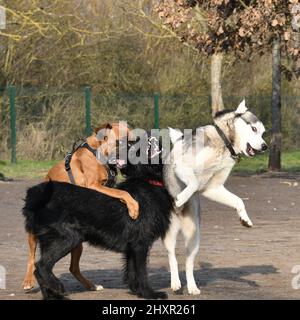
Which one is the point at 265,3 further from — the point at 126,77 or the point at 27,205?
the point at 126,77

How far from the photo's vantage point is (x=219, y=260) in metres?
11.4

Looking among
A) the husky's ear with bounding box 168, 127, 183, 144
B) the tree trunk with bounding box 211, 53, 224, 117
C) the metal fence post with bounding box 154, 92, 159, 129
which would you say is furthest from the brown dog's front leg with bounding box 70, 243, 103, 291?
the metal fence post with bounding box 154, 92, 159, 129

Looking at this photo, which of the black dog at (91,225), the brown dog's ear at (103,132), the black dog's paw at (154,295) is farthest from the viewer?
the brown dog's ear at (103,132)

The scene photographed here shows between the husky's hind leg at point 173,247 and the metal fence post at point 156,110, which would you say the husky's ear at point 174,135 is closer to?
the husky's hind leg at point 173,247

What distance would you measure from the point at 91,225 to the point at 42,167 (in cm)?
1494

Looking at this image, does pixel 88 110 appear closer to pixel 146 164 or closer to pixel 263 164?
pixel 263 164

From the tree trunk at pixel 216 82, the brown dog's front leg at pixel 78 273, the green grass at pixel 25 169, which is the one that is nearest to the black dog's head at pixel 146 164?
the brown dog's front leg at pixel 78 273

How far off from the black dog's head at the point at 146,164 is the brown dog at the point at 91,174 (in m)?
0.19

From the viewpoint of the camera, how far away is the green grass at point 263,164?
2358cm

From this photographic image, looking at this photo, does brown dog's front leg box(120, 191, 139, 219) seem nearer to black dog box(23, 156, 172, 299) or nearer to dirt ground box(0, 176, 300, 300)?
black dog box(23, 156, 172, 299)

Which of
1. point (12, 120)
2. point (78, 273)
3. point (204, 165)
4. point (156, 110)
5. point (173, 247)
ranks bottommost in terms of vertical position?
point (78, 273)

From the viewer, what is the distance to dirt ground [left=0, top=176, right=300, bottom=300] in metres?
9.49

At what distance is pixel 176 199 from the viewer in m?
9.38

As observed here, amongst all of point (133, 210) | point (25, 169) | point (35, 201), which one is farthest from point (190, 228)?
point (25, 169)
